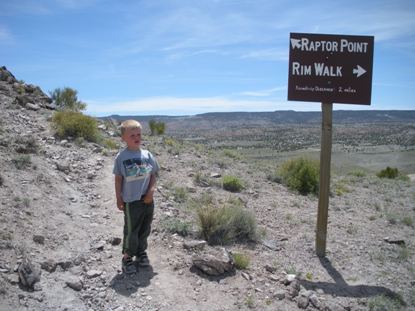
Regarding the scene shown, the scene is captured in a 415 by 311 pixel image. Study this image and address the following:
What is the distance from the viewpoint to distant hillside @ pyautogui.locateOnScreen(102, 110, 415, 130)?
396 feet

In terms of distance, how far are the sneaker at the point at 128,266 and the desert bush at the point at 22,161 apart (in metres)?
3.31

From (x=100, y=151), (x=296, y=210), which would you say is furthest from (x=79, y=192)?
(x=296, y=210)

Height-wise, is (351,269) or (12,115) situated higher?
(12,115)

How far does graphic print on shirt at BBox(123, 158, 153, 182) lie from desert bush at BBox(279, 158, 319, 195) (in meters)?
6.71

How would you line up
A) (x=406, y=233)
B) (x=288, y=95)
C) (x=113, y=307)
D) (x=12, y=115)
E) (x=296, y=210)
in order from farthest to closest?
(x=12, y=115) → (x=296, y=210) → (x=406, y=233) → (x=288, y=95) → (x=113, y=307)

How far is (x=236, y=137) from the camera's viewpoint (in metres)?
76.5

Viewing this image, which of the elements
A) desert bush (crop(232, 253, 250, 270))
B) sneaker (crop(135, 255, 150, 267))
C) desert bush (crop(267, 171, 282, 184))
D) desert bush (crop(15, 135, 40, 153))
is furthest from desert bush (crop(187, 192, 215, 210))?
desert bush (crop(267, 171, 282, 184))

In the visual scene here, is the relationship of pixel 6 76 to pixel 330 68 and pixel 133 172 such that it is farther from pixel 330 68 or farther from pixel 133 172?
pixel 330 68

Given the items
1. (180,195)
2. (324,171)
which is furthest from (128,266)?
(180,195)

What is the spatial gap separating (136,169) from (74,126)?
6.07 meters

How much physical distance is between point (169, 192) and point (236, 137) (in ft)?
225

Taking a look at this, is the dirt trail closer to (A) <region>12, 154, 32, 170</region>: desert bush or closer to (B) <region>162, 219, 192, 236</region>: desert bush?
(B) <region>162, 219, 192, 236</region>: desert bush

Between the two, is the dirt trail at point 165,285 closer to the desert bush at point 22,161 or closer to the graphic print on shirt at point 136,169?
the graphic print on shirt at point 136,169

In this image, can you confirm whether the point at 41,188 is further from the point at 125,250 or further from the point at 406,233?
the point at 406,233
